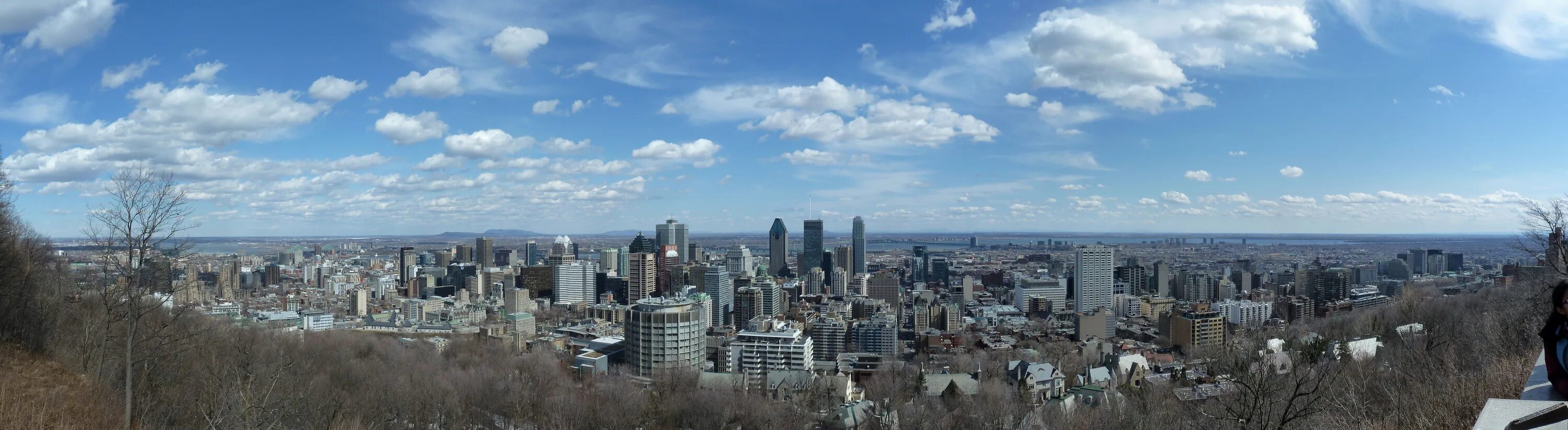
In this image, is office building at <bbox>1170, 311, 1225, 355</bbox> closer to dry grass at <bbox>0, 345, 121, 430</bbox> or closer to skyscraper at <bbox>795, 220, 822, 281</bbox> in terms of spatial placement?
dry grass at <bbox>0, 345, 121, 430</bbox>

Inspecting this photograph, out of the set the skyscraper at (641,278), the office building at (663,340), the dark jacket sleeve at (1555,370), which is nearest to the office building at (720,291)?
the skyscraper at (641,278)

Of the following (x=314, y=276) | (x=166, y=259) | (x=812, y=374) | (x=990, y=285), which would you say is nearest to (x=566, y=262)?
(x=314, y=276)

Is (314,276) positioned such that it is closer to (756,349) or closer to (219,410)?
(756,349)

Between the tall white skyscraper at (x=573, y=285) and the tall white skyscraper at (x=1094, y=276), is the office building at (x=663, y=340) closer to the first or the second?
the tall white skyscraper at (x=573, y=285)

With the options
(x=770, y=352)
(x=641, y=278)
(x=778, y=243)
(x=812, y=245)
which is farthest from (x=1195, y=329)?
(x=778, y=243)

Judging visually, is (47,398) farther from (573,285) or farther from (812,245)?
(812,245)

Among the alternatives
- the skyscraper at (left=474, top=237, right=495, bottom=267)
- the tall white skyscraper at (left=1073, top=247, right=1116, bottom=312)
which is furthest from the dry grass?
the skyscraper at (left=474, top=237, right=495, bottom=267)
